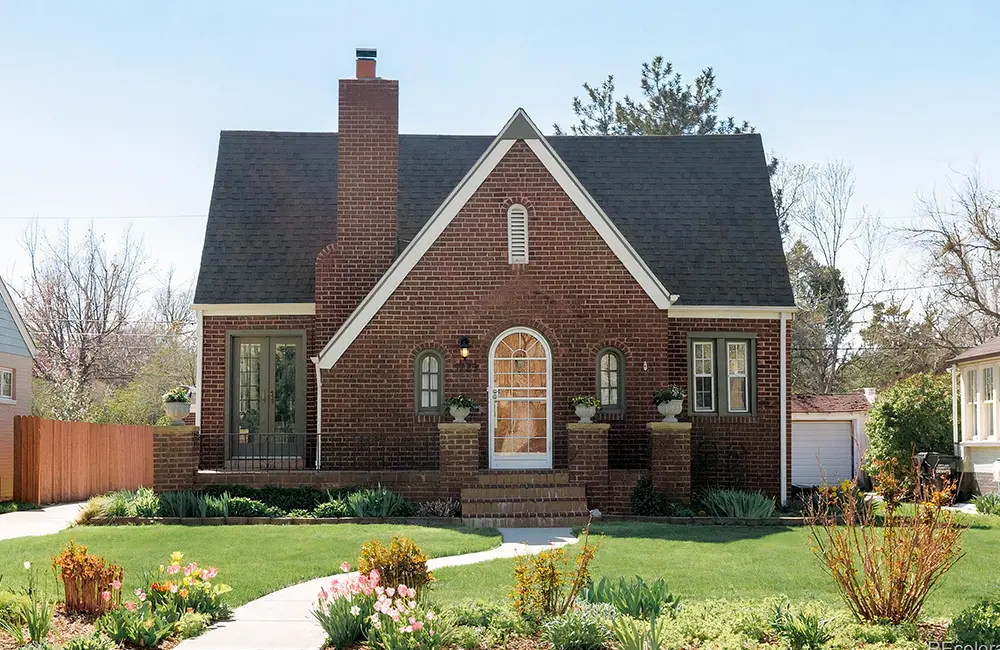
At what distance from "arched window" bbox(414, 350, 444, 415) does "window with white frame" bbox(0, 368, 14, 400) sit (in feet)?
38.3

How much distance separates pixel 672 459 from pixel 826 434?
1709 cm

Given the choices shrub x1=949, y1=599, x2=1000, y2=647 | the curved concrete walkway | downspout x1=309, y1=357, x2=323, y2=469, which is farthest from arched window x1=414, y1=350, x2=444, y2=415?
shrub x1=949, y1=599, x2=1000, y2=647

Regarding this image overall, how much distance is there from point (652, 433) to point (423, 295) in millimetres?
4771

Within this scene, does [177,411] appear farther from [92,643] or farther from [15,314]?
[92,643]

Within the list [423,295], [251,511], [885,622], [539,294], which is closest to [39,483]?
[251,511]

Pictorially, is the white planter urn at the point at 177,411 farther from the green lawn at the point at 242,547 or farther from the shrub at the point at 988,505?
the shrub at the point at 988,505

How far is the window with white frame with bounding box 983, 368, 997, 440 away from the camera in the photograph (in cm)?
2619

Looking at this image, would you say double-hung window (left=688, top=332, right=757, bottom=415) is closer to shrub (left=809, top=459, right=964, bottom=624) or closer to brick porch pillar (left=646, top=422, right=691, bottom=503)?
brick porch pillar (left=646, top=422, right=691, bottom=503)

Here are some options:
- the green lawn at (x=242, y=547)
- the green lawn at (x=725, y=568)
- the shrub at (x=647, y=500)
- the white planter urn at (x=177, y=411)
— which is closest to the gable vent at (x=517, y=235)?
the shrub at (x=647, y=500)

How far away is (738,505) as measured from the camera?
18641 mm

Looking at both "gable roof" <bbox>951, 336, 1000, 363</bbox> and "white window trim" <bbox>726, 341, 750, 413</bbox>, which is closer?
"white window trim" <bbox>726, 341, 750, 413</bbox>

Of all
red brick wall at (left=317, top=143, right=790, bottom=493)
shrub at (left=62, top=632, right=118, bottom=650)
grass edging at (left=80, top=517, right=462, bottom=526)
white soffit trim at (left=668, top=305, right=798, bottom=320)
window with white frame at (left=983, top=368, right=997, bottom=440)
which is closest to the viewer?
shrub at (left=62, top=632, right=118, bottom=650)

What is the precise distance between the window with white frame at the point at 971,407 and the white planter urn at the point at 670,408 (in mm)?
11279

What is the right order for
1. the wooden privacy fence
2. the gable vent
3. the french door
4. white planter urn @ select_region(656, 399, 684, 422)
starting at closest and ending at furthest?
white planter urn @ select_region(656, 399, 684, 422) → the gable vent → the french door → the wooden privacy fence
